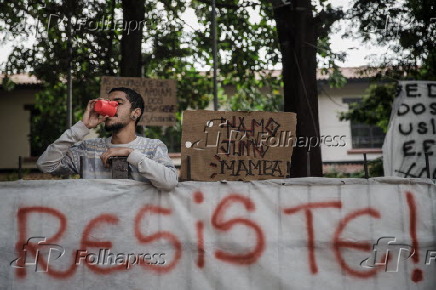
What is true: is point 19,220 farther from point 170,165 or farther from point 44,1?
point 44,1

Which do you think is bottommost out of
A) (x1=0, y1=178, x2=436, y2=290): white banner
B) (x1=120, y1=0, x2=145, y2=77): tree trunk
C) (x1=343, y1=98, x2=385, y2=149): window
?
(x1=0, y1=178, x2=436, y2=290): white banner

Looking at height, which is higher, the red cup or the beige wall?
the beige wall

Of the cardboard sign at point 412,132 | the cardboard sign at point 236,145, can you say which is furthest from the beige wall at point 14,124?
the cardboard sign at point 236,145

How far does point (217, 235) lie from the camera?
3.61 m

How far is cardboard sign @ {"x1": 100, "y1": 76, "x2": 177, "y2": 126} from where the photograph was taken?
24.4 ft

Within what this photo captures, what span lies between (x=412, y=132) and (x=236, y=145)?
363 cm

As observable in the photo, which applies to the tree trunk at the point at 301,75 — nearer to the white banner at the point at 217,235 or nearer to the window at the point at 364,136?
the white banner at the point at 217,235

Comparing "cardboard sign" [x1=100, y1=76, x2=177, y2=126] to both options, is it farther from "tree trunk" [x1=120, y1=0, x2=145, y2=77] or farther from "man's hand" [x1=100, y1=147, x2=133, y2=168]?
"man's hand" [x1=100, y1=147, x2=133, y2=168]

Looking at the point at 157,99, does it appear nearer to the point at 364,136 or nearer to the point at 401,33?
the point at 401,33

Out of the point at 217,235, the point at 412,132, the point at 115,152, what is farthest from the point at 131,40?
the point at 217,235

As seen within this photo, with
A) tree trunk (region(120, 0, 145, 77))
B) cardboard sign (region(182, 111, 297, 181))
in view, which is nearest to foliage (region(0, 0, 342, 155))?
tree trunk (region(120, 0, 145, 77))

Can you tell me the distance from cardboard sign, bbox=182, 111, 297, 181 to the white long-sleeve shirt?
27 centimetres

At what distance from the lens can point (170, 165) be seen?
151 inches

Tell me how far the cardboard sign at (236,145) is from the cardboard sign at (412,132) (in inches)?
121
